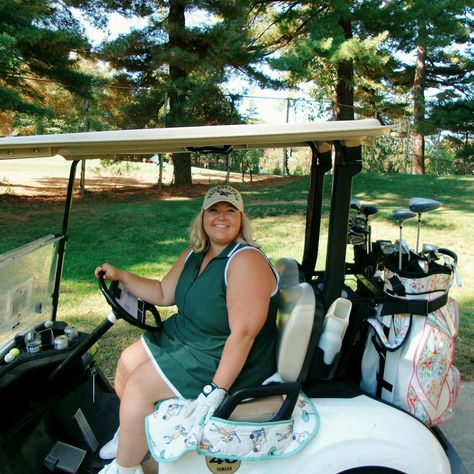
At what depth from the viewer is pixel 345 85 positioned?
1298 centimetres

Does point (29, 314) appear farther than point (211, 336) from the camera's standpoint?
Yes

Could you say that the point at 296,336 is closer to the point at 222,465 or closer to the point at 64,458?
the point at 222,465

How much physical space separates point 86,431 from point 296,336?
1.10m

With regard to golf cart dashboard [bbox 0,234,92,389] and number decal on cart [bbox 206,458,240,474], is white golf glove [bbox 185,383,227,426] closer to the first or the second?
number decal on cart [bbox 206,458,240,474]

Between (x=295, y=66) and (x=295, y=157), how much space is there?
259 centimetres

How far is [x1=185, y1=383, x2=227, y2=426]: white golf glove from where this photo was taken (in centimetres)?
159

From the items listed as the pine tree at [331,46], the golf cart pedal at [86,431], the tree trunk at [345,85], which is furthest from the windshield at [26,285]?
the tree trunk at [345,85]

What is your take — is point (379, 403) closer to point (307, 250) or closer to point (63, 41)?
point (307, 250)

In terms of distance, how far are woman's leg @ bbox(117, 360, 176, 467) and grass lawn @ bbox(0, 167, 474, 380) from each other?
167 centimetres

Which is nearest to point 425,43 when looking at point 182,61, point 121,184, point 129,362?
point 182,61

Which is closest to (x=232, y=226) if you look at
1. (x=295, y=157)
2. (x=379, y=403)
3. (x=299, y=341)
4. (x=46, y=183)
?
(x=299, y=341)

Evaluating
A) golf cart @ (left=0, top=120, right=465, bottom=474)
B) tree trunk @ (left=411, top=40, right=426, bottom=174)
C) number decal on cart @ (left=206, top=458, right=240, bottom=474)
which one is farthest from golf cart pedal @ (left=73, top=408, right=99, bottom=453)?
tree trunk @ (left=411, top=40, right=426, bottom=174)

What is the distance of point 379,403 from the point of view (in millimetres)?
1773

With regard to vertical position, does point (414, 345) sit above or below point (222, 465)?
above
